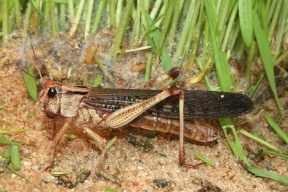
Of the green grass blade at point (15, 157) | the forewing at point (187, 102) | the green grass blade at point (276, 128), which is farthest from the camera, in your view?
the green grass blade at point (276, 128)

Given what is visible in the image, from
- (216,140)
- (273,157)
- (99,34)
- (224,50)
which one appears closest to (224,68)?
(224,50)

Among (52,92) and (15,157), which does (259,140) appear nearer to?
(52,92)

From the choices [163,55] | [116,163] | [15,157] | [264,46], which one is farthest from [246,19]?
[15,157]

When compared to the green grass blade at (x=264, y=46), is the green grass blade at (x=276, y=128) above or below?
below

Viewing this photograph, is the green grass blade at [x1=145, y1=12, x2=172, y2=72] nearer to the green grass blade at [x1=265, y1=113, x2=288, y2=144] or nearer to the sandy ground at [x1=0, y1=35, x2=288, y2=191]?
the sandy ground at [x1=0, y1=35, x2=288, y2=191]

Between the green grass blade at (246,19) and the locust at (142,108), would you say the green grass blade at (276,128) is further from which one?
the green grass blade at (246,19)

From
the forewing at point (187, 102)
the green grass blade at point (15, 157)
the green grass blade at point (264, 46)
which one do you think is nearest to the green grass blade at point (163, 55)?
the forewing at point (187, 102)
